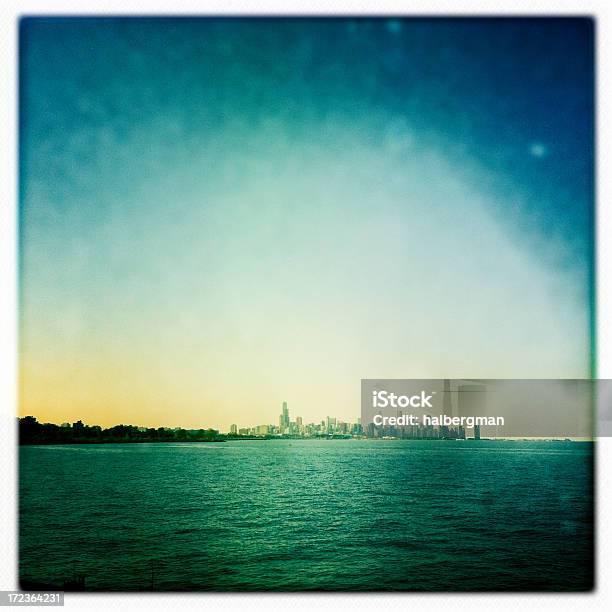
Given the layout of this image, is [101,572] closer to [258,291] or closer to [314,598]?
[258,291]

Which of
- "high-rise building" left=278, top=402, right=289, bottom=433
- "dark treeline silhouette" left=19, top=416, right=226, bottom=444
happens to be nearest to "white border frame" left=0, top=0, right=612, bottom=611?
"dark treeline silhouette" left=19, top=416, right=226, bottom=444

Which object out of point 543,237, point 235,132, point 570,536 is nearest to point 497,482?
point 570,536

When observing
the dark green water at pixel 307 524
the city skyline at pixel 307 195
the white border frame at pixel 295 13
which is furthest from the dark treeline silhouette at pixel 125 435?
the white border frame at pixel 295 13

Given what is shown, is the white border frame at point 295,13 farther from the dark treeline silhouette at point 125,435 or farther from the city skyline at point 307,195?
the dark treeline silhouette at point 125,435

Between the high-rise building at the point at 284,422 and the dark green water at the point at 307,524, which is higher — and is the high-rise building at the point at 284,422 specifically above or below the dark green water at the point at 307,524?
above

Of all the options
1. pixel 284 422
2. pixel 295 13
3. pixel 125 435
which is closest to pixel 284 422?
pixel 284 422

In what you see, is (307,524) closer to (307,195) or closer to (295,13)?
(307,195)

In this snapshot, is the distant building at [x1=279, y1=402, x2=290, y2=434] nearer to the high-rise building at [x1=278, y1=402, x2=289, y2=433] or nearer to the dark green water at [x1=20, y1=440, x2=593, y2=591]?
the high-rise building at [x1=278, y1=402, x2=289, y2=433]

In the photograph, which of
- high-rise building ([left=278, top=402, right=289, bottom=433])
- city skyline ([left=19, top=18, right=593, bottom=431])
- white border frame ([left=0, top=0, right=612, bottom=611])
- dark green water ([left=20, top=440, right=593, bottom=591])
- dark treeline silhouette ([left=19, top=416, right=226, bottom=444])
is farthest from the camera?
high-rise building ([left=278, top=402, right=289, bottom=433])
